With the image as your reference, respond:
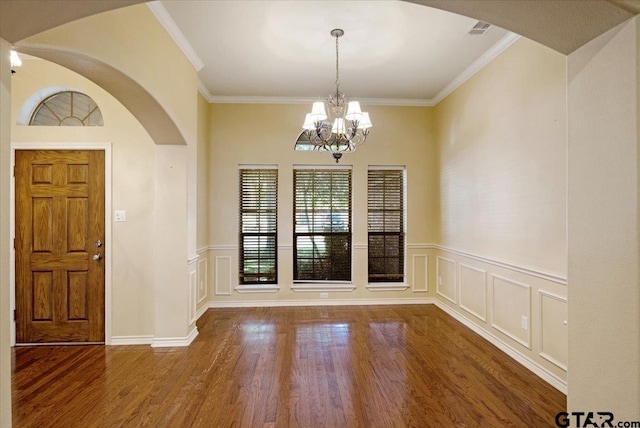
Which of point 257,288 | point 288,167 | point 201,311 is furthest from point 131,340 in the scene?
point 288,167

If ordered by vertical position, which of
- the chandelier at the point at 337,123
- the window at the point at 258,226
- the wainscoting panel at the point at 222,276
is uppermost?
the chandelier at the point at 337,123

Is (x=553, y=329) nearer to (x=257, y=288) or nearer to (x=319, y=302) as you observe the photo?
(x=319, y=302)

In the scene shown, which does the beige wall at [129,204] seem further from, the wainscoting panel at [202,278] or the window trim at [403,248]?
the window trim at [403,248]

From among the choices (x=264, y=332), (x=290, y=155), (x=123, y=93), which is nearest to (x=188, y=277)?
(x=264, y=332)

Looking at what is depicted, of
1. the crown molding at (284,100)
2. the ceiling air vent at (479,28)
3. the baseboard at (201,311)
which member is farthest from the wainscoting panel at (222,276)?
the ceiling air vent at (479,28)

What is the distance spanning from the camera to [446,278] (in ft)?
16.3

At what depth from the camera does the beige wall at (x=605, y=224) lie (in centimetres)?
118

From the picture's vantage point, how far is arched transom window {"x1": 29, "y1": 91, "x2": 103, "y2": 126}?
363 centimetres

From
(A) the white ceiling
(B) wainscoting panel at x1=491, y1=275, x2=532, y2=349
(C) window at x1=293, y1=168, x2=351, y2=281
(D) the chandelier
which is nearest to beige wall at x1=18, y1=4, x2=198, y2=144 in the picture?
(A) the white ceiling

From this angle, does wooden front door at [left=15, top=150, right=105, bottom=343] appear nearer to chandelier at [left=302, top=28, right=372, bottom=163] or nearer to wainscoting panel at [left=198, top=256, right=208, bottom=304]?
wainscoting panel at [left=198, top=256, right=208, bottom=304]

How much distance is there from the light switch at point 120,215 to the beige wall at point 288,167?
1.55 metres

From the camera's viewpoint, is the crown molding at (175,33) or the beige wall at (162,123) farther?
the crown molding at (175,33)

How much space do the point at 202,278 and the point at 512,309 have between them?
12.6 feet

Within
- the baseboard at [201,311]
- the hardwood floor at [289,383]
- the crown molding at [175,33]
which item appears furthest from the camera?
the baseboard at [201,311]
